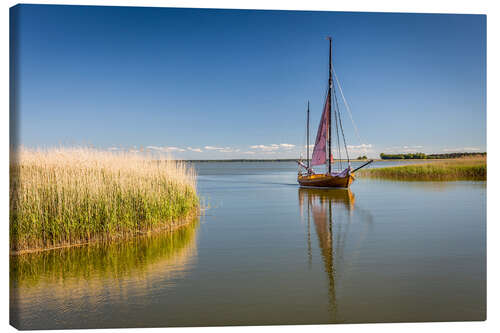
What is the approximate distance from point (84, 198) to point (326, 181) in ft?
46.2

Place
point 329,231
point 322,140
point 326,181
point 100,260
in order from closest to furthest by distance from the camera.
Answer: point 100,260 < point 329,231 < point 326,181 < point 322,140

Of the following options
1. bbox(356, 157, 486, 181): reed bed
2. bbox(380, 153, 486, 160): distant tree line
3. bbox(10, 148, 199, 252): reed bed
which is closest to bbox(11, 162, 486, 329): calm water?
bbox(10, 148, 199, 252): reed bed

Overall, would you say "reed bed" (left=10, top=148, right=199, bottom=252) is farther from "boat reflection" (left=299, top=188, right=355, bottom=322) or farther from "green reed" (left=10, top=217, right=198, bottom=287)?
"boat reflection" (left=299, top=188, right=355, bottom=322)

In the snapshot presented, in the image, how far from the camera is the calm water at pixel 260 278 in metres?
4.22

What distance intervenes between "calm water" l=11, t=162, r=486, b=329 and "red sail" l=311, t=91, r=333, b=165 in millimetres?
11572

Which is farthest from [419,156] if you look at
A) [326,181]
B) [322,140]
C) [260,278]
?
[322,140]

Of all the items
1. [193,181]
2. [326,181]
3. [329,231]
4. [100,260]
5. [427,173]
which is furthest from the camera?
[427,173]

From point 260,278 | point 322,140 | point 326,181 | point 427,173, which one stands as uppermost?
point 322,140

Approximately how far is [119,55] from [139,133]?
2402mm

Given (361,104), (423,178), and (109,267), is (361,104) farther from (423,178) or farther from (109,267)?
(423,178)

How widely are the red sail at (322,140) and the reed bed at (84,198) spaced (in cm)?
1221

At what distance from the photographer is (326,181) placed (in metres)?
19.5

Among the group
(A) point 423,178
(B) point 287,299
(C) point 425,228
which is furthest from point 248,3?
(A) point 423,178

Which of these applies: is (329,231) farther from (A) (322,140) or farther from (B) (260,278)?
(A) (322,140)
